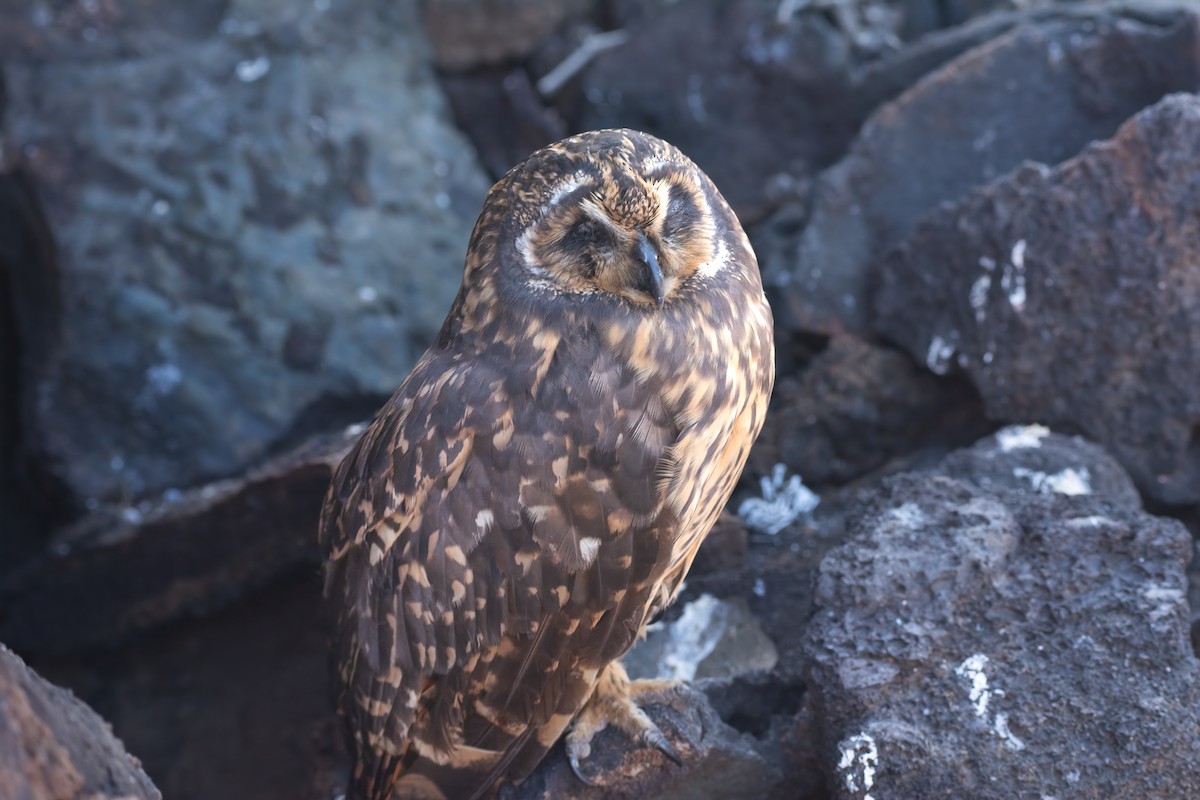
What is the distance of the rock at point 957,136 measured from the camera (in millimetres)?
3615

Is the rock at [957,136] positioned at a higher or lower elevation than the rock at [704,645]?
higher

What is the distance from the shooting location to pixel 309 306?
437cm

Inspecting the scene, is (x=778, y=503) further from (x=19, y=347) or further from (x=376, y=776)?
(x=19, y=347)

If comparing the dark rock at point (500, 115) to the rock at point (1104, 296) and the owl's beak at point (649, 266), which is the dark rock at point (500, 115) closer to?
the rock at point (1104, 296)

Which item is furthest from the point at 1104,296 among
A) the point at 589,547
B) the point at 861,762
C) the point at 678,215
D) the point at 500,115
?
the point at 500,115

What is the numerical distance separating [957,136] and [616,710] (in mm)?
2311

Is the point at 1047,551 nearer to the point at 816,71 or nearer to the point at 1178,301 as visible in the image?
the point at 1178,301

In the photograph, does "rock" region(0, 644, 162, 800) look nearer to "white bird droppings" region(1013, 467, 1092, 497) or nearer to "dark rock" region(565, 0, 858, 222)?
"white bird droppings" region(1013, 467, 1092, 497)

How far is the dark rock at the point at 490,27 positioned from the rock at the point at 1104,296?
7.78ft

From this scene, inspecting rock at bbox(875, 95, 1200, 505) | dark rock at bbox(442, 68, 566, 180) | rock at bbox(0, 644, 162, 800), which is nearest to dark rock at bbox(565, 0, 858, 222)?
dark rock at bbox(442, 68, 566, 180)

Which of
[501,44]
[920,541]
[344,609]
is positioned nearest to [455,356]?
[344,609]

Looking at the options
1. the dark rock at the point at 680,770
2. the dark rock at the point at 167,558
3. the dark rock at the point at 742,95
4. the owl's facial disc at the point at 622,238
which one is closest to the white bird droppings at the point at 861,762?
the dark rock at the point at 680,770

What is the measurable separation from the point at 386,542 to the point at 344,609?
238 mm

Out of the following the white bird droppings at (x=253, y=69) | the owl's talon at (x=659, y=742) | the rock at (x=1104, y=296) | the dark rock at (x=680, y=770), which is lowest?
the dark rock at (x=680, y=770)
